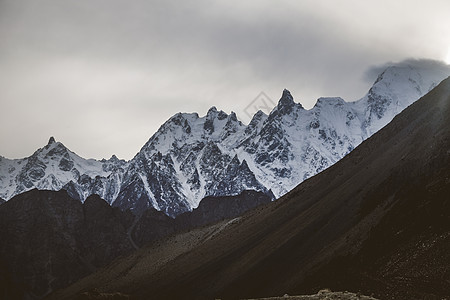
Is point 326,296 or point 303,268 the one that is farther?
point 303,268

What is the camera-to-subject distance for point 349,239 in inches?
2899

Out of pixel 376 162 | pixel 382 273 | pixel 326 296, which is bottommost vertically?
pixel 382 273

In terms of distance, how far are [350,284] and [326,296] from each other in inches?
1040

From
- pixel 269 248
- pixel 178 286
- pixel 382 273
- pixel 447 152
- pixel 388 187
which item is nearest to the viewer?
pixel 382 273

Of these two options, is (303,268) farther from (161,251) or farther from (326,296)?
(161,251)

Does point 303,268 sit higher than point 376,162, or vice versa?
point 376,162

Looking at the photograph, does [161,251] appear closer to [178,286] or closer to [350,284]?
[178,286]

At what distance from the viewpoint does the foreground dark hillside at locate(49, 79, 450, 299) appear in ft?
187

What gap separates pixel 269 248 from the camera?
→ 95.4 metres

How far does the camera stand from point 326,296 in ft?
109

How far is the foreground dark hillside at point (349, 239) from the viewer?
187 feet

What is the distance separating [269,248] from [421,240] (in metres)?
39.7

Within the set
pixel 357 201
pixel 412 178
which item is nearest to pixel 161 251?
pixel 357 201

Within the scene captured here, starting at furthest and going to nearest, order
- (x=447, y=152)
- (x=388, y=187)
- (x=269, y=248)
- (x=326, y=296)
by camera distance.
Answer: (x=269, y=248) < (x=388, y=187) < (x=447, y=152) < (x=326, y=296)
